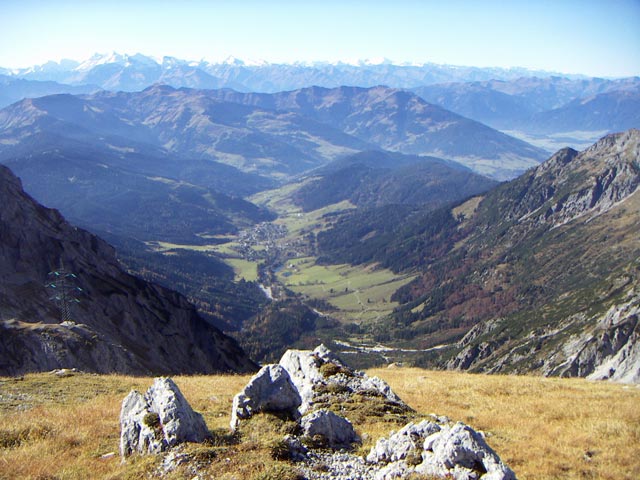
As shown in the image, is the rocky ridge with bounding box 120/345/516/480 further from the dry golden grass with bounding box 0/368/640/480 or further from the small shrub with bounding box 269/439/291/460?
the dry golden grass with bounding box 0/368/640/480

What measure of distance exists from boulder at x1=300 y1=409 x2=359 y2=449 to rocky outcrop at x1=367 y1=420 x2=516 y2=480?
2.19 m

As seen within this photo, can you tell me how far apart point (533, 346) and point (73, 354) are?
172 metres

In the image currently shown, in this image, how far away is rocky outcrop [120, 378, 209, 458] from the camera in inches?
749

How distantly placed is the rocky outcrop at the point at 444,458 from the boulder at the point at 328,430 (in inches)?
86.2

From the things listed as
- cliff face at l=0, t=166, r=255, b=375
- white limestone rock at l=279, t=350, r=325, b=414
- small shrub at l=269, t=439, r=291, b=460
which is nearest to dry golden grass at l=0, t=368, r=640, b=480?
small shrub at l=269, t=439, r=291, b=460

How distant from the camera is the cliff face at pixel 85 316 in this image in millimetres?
49625

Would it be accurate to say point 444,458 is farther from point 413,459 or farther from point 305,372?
point 305,372

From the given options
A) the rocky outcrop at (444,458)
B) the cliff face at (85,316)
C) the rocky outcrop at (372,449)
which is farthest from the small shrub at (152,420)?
the cliff face at (85,316)

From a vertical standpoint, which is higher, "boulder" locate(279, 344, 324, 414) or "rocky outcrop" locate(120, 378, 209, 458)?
"rocky outcrop" locate(120, 378, 209, 458)

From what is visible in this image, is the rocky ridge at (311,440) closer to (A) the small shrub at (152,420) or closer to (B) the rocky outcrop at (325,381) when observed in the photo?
(A) the small shrub at (152,420)

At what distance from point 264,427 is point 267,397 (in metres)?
1.84

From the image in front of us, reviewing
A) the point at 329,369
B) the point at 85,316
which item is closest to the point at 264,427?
the point at 329,369

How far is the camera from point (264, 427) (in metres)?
21.2

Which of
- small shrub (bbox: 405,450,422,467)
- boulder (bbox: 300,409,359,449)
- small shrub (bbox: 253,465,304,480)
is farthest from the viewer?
boulder (bbox: 300,409,359,449)
